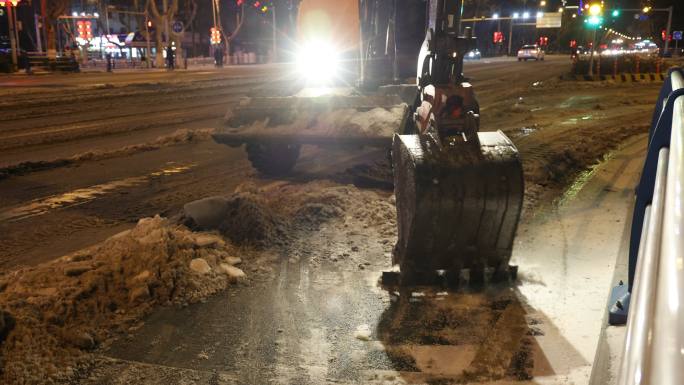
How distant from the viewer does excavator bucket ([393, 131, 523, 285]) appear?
170 inches

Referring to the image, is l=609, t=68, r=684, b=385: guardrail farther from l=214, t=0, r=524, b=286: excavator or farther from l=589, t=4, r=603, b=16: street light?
l=589, t=4, r=603, b=16: street light

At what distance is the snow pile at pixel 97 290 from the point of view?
3674 millimetres

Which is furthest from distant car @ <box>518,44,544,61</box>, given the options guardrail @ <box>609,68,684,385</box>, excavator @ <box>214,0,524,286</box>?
guardrail @ <box>609,68,684,385</box>

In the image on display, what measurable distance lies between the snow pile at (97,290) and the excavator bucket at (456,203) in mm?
1548

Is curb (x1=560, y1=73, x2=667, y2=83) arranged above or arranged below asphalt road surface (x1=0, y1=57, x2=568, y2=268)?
above

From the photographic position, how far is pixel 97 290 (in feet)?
14.6

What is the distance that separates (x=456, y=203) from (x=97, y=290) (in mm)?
2661

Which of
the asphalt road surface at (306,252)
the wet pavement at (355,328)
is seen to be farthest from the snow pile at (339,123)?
the wet pavement at (355,328)

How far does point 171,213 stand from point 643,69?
1260 inches

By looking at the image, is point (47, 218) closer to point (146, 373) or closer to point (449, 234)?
point (146, 373)

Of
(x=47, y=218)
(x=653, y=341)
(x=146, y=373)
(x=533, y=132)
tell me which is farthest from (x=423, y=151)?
(x=533, y=132)

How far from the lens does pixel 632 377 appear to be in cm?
103

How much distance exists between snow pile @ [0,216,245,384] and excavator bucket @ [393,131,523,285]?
1548 mm

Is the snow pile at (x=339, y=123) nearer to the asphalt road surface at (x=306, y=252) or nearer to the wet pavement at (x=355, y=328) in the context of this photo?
the asphalt road surface at (x=306, y=252)
